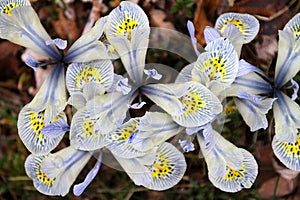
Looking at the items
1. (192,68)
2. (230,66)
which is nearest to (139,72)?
(192,68)

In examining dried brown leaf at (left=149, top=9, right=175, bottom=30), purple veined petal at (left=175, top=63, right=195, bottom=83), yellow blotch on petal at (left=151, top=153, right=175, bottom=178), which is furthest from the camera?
dried brown leaf at (left=149, top=9, right=175, bottom=30)

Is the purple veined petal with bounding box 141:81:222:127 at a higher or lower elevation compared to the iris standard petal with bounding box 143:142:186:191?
higher

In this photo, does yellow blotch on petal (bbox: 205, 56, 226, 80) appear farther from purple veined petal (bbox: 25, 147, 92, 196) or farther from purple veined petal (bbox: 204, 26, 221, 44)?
purple veined petal (bbox: 25, 147, 92, 196)

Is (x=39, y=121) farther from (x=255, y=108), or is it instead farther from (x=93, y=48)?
(x=255, y=108)

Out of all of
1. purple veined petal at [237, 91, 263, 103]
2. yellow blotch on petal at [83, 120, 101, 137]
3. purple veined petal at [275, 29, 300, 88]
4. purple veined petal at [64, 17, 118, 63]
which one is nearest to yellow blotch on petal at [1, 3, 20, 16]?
purple veined petal at [64, 17, 118, 63]

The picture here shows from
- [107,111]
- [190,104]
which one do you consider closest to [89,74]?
[107,111]

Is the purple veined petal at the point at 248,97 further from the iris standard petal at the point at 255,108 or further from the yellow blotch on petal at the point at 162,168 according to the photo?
the yellow blotch on petal at the point at 162,168

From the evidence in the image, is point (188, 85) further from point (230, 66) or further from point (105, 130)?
point (105, 130)
